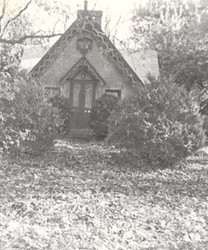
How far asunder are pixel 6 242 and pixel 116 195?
4126 millimetres

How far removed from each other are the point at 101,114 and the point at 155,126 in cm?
835

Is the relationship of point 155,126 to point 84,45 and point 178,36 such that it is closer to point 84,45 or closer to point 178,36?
point 84,45

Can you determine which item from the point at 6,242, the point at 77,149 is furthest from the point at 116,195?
the point at 77,149

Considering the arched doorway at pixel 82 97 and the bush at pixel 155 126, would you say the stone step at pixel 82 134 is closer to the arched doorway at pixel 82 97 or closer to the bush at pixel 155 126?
the arched doorway at pixel 82 97

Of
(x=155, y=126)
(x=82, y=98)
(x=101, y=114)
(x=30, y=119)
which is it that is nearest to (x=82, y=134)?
(x=101, y=114)

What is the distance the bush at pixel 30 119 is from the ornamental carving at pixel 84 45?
9.71 meters

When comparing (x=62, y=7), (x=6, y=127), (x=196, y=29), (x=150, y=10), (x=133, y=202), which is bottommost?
(x=133, y=202)

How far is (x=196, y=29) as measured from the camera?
36.6 metres

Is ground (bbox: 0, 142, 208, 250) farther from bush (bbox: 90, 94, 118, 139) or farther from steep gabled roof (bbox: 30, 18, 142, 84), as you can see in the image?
steep gabled roof (bbox: 30, 18, 142, 84)

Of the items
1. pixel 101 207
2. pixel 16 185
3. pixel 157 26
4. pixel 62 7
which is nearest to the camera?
pixel 101 207

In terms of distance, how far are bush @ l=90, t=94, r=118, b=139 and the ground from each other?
716 centimetres

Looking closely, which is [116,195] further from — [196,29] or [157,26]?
[157,26]

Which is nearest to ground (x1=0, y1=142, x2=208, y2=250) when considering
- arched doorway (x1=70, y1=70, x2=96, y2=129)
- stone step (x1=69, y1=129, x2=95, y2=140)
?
stone step (x1=69, y1=129, x2=95, y2=140)

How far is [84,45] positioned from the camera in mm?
24531
